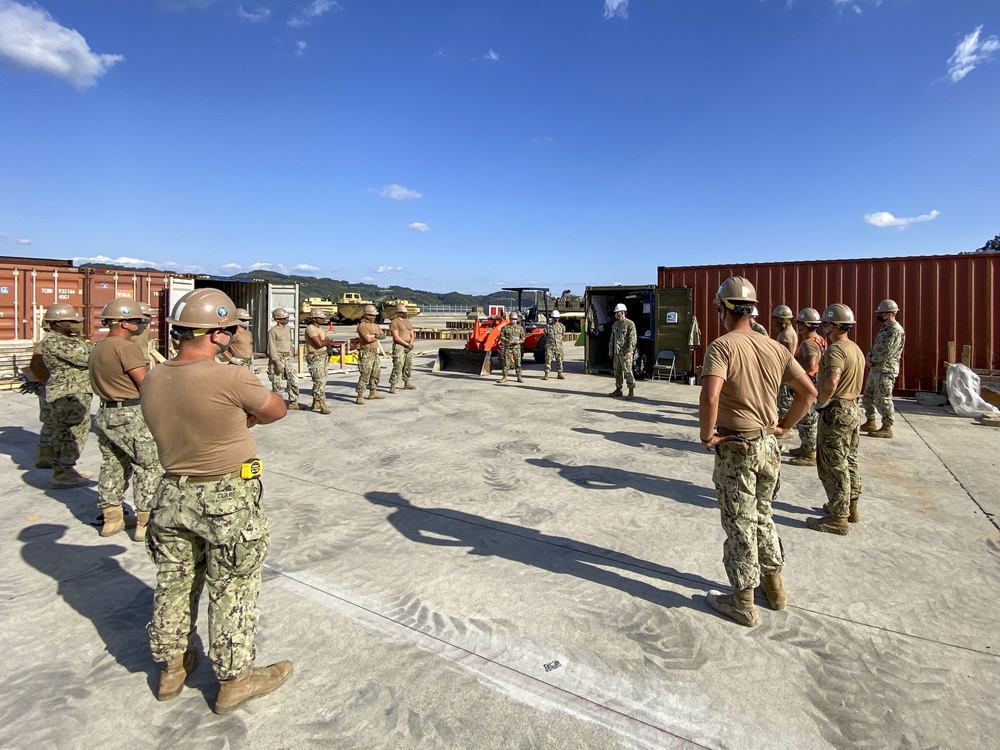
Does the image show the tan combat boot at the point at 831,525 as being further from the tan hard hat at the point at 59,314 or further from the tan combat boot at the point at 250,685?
the tan hard hat at the point at 59,314

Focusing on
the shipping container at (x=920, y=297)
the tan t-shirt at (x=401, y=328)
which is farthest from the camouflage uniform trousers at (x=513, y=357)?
the shipping container at (x=920, y=297)

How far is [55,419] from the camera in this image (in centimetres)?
535

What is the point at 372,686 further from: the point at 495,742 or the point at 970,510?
the point at 970,510

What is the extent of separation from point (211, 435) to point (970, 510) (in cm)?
609

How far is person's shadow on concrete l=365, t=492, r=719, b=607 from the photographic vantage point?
139 inches

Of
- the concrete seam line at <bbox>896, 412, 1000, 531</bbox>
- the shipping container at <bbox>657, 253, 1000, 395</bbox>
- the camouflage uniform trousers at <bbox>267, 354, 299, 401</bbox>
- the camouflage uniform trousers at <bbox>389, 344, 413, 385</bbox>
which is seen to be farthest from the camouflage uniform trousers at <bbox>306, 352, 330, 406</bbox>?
the shipping container at <bbox>657, 253, 1000, 395</bbox>

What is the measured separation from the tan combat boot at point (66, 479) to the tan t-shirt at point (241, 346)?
3498mm

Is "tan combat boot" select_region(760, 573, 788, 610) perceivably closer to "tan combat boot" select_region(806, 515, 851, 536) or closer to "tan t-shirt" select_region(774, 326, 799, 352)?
"tan combat boot" select_region(806, 515, 851, 536)

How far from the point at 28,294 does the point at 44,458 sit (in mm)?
9179

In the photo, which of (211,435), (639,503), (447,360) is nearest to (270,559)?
(211,435)

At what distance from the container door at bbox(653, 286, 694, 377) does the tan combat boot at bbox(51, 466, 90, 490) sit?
1172cm

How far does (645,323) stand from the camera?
15.4 m

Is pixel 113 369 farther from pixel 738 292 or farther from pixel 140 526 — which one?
pixel 738 292

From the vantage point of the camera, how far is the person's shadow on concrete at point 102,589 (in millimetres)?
2844
